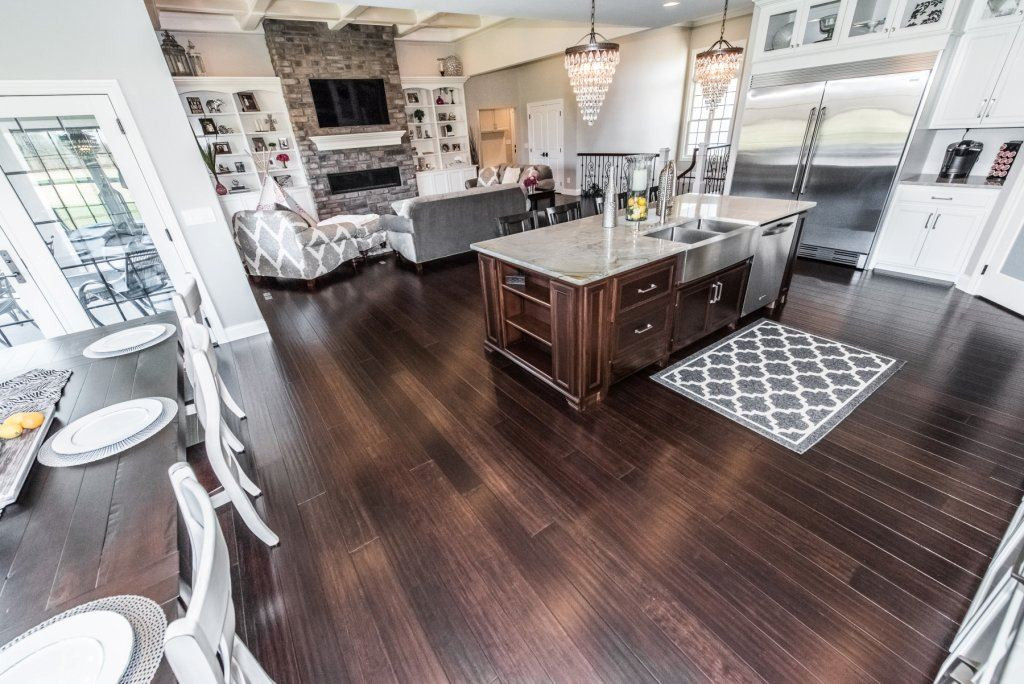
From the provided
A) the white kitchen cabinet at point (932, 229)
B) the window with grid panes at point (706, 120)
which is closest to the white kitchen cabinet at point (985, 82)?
the white kitchen cabinet at point (932, 229)

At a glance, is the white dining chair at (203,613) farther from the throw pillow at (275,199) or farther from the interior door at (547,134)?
the interior door at (547,134)

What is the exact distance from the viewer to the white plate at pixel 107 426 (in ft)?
4.19

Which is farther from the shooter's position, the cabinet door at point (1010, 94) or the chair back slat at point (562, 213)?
the chair back slat at point (562, 213)

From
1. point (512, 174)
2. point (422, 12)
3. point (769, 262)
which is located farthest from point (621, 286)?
point (512, 174)

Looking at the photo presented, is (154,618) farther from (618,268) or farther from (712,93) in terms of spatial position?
(712,93)

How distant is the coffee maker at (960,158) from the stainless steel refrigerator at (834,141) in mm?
515

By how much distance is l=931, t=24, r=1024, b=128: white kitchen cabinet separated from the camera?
130 inches

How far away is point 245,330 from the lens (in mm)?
3744

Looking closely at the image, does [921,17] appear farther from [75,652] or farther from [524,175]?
[75,652]

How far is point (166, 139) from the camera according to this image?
2.99 meters

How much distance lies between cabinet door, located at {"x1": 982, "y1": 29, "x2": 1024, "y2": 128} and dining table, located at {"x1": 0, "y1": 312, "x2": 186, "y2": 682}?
5894 mm

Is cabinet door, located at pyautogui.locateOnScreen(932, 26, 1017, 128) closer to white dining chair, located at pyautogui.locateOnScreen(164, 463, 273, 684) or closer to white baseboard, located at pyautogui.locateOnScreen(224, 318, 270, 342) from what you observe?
white dining chair, located at pyautogui.locateOnScreen(164, 463, 273, 684)

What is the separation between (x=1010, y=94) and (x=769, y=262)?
2466 millimetres

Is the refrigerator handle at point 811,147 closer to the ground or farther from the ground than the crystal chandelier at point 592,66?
closer to the ground
